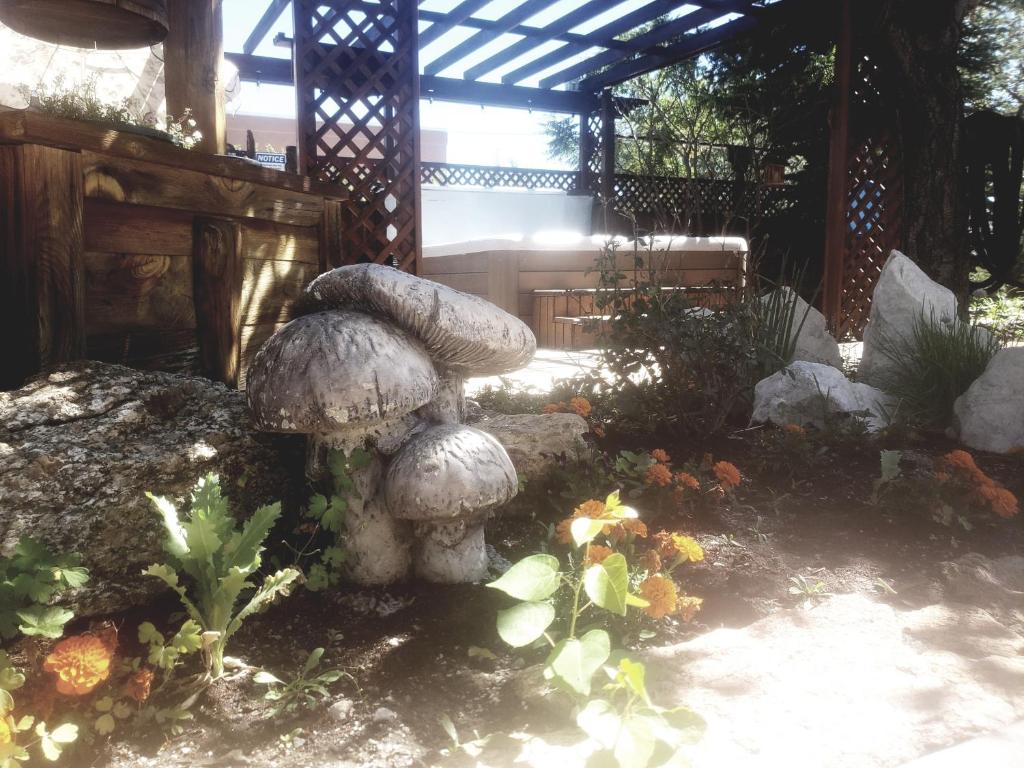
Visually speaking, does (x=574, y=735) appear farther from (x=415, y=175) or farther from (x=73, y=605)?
(x=415, y=175)

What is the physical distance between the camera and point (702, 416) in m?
3.55

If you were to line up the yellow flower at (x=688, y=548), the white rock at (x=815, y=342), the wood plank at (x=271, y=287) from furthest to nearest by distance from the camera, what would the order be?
the white rock at (x=815, y=342), the wood plank at (x=271, y=287), the yellow flower at (x=688, y=548)

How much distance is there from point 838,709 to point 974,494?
5.21ft

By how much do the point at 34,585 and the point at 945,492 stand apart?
286 centimetres

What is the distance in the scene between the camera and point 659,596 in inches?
70.6

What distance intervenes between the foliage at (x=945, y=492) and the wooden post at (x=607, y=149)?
13.3 m

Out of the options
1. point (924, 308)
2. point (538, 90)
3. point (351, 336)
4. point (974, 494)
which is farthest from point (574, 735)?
point (538, 90)

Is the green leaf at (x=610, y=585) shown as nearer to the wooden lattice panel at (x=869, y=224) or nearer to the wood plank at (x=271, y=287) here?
the wood plank at (x=271, y=287)

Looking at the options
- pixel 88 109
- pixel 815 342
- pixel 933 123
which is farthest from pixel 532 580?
pixel 933 123

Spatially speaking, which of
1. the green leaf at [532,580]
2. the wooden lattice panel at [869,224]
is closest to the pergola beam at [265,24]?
the wooden lattice panel at [869,224]

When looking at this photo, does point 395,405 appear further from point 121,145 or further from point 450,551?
point 121,145

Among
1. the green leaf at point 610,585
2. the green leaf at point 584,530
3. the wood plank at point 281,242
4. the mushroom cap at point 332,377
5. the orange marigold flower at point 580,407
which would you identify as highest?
the wood plank at point 281,242

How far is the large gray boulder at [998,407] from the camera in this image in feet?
11.5

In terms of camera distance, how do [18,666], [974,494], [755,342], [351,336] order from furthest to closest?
[755,342] → [974,494] → [351,336] → [18,666]
